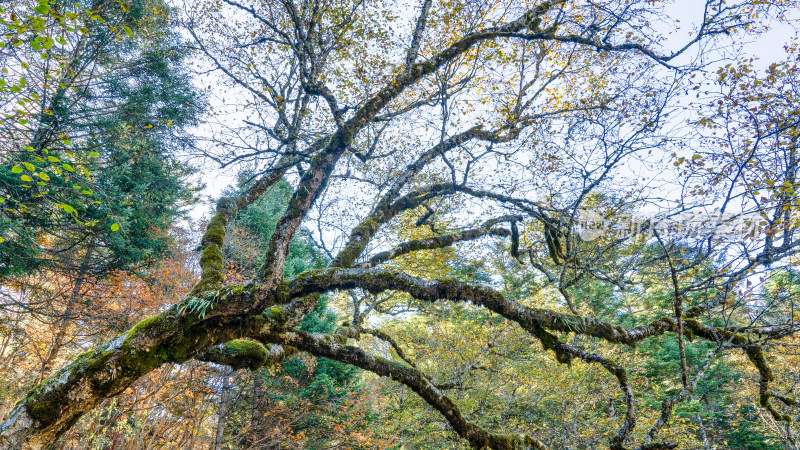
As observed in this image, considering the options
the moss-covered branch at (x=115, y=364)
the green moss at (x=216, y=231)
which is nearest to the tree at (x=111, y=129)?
the green moss at (x=216, y=231)

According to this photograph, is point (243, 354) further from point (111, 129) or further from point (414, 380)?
point (111, 129)

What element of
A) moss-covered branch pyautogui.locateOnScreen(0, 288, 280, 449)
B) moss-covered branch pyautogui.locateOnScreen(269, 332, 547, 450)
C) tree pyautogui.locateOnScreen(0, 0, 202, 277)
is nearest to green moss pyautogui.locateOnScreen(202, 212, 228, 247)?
moss-covered branch pyautogui.locateOnScreen(0, 288, 280, 449)

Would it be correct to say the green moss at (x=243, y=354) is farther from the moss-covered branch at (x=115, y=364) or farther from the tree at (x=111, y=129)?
the tree at (x=111, y=129)

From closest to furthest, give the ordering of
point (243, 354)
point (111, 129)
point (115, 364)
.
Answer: point (115, 364), point (243, 354), point (111, 129)

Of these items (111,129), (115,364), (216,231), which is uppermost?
(111,129)


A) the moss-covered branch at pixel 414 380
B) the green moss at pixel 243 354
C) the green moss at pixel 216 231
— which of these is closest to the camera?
the green moss at pixel 243 354

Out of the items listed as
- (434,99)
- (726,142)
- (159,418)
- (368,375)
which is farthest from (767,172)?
(368,375)

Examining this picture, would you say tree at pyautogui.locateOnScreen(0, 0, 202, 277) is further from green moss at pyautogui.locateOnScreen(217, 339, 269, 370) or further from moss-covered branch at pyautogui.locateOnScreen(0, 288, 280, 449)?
moss-covered branch at pyautogui.locateOnScreen(0, 288, 280, 449)

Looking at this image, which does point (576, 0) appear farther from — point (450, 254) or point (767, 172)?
point (450, 254)

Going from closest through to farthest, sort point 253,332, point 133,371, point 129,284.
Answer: point 133,371, point 253,332, point 129,284

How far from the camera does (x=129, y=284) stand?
1014 cm

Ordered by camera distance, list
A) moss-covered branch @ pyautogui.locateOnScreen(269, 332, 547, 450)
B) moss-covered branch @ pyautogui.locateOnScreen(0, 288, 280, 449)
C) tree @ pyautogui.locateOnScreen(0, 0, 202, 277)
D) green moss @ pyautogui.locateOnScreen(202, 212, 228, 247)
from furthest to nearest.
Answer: tree @ pyautogui.locateOnScreen(0, 0, 202, 277) → green moss @ pyautogui.locateOnScreen(202, 212, 228, 247) → moss-covered branch @ pyautogui.locateOnScreen(269, 332, 547, 450) → moss-covered branch @ pyautogui.locateOnScreen(0, 288, 280, 449)

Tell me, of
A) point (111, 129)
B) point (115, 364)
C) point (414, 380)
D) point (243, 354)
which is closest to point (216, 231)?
point (243, 354)

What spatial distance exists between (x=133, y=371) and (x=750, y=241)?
20.3 feet
